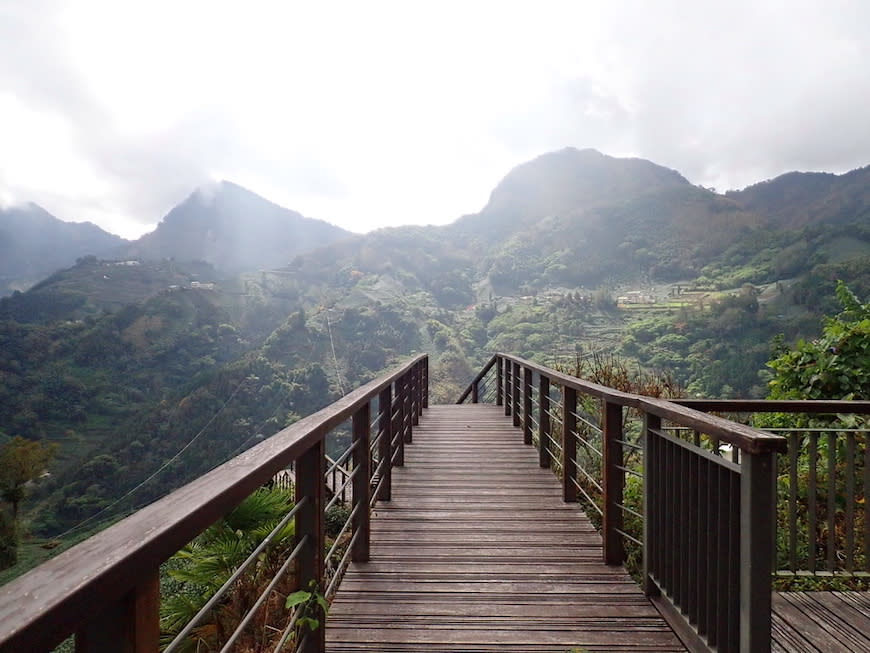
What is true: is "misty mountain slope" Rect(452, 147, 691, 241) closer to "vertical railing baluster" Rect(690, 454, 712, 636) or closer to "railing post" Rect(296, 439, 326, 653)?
"vertical railing baluster" Rect(690, 454, 712, 636)

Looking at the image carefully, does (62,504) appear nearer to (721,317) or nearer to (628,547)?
(628,547)

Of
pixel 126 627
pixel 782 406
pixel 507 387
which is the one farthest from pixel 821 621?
pixel 507 387

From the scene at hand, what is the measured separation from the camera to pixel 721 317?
1206 inches

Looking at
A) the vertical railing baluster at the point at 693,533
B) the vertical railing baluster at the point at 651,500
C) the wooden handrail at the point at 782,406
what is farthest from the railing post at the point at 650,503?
the wooden handrail at the point at 782,406

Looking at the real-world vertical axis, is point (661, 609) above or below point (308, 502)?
below

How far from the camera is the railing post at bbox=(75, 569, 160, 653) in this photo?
563 mm

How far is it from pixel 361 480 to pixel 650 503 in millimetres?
1362

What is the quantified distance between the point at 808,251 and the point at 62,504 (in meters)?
55.8

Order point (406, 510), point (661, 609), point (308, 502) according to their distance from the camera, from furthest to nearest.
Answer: point (406, 510), point (661, 609), point (308, 502)

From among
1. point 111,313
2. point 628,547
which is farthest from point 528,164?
point 628,547

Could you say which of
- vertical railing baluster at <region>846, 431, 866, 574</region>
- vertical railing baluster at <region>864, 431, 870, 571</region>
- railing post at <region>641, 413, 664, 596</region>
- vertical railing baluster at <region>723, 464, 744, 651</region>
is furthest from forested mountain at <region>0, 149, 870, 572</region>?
vertical railing baluster at <region>723, 464, 744, 651</region>

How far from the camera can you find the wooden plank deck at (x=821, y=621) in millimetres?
1778

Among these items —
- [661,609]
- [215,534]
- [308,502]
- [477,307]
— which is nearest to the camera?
[308,502]

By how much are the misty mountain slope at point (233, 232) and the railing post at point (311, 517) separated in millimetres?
96250
